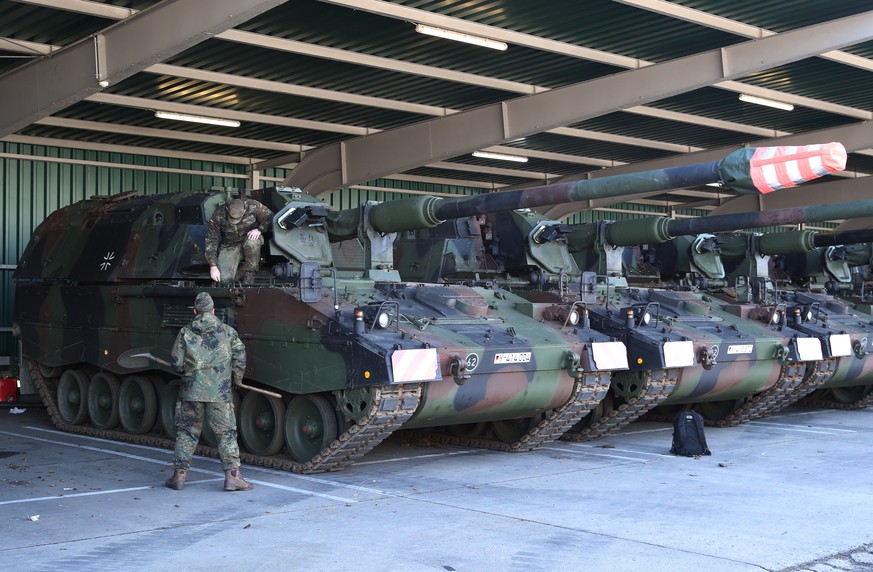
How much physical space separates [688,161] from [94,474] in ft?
58.9

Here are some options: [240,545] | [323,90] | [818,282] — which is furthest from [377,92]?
[240,545]

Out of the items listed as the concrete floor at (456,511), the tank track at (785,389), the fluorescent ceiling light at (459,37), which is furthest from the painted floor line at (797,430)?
the fluorescent ceiling light at (459,37)

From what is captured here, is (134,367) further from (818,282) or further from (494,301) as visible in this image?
(818,282)

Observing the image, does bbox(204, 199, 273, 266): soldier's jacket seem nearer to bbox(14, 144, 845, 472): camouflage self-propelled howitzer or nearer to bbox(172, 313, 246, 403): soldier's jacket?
bbox(14, 144, 845, 472): camouflage self-propelled howitzer

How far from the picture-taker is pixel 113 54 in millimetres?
14438

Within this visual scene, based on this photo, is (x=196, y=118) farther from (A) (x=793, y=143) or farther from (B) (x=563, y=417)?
(A) (x=793, y=143)

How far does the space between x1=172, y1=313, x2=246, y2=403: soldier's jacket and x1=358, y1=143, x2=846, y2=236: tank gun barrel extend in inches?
121

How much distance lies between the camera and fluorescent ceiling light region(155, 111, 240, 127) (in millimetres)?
19828

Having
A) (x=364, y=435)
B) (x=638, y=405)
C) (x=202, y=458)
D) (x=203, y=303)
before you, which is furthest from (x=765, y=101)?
(x=203, y=303)

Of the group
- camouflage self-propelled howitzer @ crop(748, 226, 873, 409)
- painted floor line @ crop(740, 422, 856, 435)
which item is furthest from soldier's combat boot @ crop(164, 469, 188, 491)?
camouflage self-propelled howitzer @ crop(748, 226, 873, 409)

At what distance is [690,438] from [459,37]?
659cm

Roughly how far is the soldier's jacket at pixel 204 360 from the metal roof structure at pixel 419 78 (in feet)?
14.1

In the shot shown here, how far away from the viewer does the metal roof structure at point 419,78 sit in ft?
49.1

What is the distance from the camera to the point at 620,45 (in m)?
17.8
